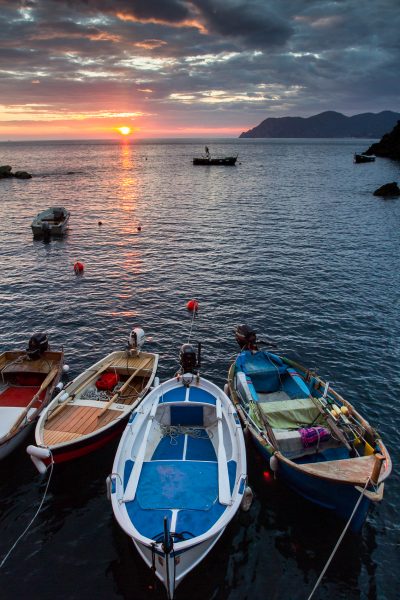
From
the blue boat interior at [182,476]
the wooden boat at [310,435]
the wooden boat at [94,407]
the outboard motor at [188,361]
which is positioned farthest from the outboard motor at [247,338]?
the blue boat interior at [182,476]

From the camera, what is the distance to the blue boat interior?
1177 centimetres

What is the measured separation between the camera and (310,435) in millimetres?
15258

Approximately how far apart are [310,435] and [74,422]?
9.76 meters

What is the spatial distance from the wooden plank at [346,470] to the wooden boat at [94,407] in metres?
8.14

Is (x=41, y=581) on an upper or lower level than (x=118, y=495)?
lower

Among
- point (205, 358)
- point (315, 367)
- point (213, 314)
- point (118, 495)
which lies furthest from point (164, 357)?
point (118, 495)

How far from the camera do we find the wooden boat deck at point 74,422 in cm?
1566

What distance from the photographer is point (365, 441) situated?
47.5ft

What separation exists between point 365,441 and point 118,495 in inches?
A: 355

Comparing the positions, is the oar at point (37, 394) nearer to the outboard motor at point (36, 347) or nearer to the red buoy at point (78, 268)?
the outboard motor at point (36, 347)

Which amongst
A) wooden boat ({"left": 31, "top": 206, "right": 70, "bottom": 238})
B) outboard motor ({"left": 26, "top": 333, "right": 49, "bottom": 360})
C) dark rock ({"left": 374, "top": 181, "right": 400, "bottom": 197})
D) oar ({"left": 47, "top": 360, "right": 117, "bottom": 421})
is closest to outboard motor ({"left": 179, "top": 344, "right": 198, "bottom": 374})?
oar ({"left": 47, "top": 360, "right": 117, "bottom": 421})

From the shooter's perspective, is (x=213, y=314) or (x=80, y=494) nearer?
(x=80, y=494)

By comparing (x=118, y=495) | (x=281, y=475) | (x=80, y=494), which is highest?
(x=118, y=495)

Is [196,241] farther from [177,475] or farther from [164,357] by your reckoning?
[177,475]
